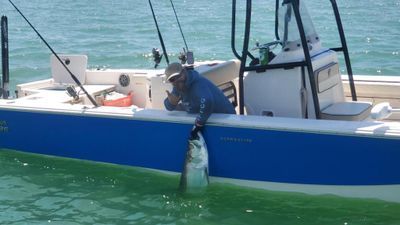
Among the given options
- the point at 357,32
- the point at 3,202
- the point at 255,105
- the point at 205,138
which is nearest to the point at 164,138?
the point at 205,138

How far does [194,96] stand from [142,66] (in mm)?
9526

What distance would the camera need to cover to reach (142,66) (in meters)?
15.7

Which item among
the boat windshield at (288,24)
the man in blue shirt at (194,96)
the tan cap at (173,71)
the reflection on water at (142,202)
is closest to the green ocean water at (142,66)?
the reflection on water at (142,202)

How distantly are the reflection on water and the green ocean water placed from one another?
10 mm

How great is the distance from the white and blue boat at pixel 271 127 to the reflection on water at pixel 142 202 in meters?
0.17


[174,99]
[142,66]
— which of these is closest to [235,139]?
[174,99]

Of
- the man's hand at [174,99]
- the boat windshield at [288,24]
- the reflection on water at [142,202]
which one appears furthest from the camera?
the man's hand at [174,99]

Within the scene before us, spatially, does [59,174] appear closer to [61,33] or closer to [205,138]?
[205,138]

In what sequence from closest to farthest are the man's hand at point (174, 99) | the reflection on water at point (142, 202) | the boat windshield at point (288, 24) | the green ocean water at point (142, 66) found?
1. the reflection on water at point (142, 202)
2. the green ocean water at point (142, 66)
3. the boat windshield at point (288, 24)
4. the man's hand at point (174, 99)

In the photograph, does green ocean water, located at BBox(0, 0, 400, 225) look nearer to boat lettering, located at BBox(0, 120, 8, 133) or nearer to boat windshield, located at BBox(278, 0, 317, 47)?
boat lettering, located at BBox(0, 120, 8, 133)

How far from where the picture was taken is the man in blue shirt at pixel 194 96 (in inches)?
244

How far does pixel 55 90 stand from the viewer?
8.46 m

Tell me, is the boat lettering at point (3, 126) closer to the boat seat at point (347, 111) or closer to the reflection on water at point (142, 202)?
the reflection on water at point (142, 202)

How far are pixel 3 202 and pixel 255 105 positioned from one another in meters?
2.90
